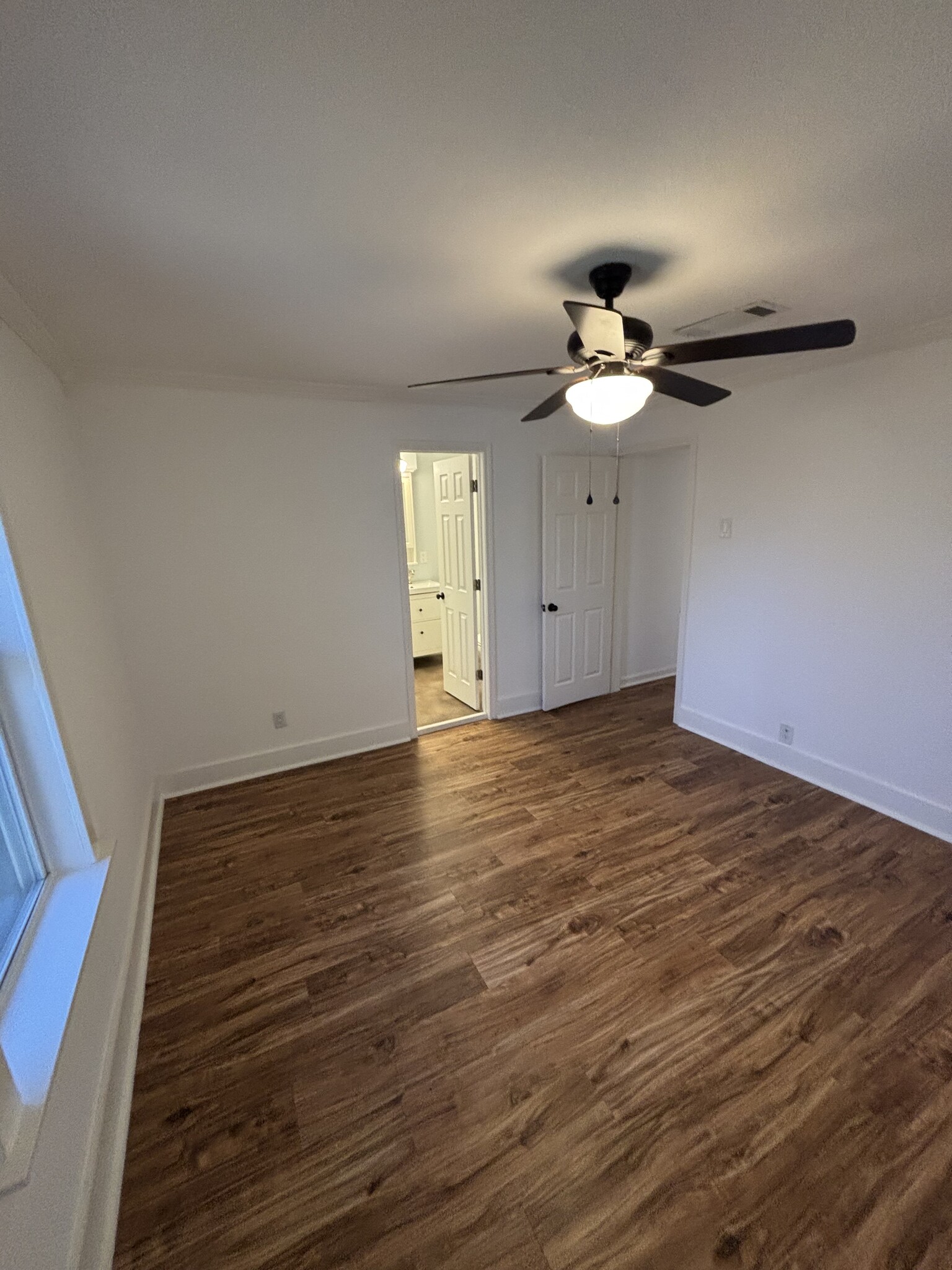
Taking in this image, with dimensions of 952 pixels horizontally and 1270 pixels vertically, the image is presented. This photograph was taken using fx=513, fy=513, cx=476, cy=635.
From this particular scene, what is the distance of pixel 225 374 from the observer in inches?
111

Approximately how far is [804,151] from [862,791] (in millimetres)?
2969

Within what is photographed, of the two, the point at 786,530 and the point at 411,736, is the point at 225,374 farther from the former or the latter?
the point at 786,530

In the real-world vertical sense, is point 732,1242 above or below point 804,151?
below

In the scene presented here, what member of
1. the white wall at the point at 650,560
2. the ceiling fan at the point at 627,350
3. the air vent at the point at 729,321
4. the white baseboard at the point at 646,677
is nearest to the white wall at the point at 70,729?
the ceiling fan at the point at 627,350

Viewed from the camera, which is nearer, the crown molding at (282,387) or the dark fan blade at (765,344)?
the dark fan blade at (765,344)

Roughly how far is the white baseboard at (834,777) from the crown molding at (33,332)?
4.17 metres

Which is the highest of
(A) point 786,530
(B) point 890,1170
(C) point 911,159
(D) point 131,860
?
(C) point 911,159

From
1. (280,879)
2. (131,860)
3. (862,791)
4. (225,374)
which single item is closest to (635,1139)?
(280,879)

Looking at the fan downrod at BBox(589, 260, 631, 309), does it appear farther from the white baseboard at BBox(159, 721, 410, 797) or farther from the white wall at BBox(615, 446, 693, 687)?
the white baseboard at BBox(159, 721, 410, 797)

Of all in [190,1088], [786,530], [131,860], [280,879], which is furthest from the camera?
[786,530]

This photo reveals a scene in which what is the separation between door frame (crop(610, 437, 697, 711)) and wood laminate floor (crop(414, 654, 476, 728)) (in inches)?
56.4

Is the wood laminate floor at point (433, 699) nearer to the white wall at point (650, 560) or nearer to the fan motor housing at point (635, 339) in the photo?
the white wall at point (650, 560)

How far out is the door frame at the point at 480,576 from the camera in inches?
137

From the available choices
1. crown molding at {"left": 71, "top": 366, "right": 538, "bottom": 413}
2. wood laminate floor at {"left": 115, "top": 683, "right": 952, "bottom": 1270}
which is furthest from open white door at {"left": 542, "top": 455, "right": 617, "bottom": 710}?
wood laminate floor at {"left": 115, "top": 683, "right": 952, "bottom": 1270}
